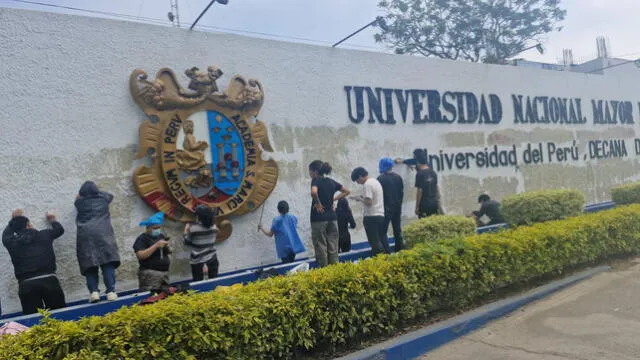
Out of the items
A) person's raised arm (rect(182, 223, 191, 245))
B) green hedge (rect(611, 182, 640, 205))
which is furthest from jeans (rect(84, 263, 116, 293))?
green hedge (rect(611, 182, 640, 205))

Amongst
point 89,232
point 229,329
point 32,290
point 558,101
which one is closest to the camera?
point 229,329

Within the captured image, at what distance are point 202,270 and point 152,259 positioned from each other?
0.71 metres

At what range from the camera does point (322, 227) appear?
6238 mm

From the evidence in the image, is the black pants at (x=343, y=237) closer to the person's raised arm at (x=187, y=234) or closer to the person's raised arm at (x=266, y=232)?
the person's raised arm at (x=266, y=232)

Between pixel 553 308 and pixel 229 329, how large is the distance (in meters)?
3.53

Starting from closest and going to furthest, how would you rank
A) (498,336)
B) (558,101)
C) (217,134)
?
1. (498,336)
2. (217,134)
3. (558,101)

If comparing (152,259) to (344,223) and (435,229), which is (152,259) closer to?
(344,223)

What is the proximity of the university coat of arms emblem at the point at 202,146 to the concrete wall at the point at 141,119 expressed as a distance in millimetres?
174

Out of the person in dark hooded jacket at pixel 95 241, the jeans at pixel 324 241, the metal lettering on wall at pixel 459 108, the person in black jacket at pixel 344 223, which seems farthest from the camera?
the metal lettering on wall at pixel 459 108

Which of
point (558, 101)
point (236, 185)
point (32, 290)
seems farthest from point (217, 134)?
point (558, 101)

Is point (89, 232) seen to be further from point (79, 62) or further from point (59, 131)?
point (79, 62)

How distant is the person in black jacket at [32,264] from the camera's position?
16.8 feet

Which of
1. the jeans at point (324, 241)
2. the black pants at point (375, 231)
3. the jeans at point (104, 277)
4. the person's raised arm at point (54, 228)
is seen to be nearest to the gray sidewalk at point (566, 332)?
the black pants at point (375, 231)

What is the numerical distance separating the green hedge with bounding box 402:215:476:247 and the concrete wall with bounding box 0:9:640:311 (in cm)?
196
